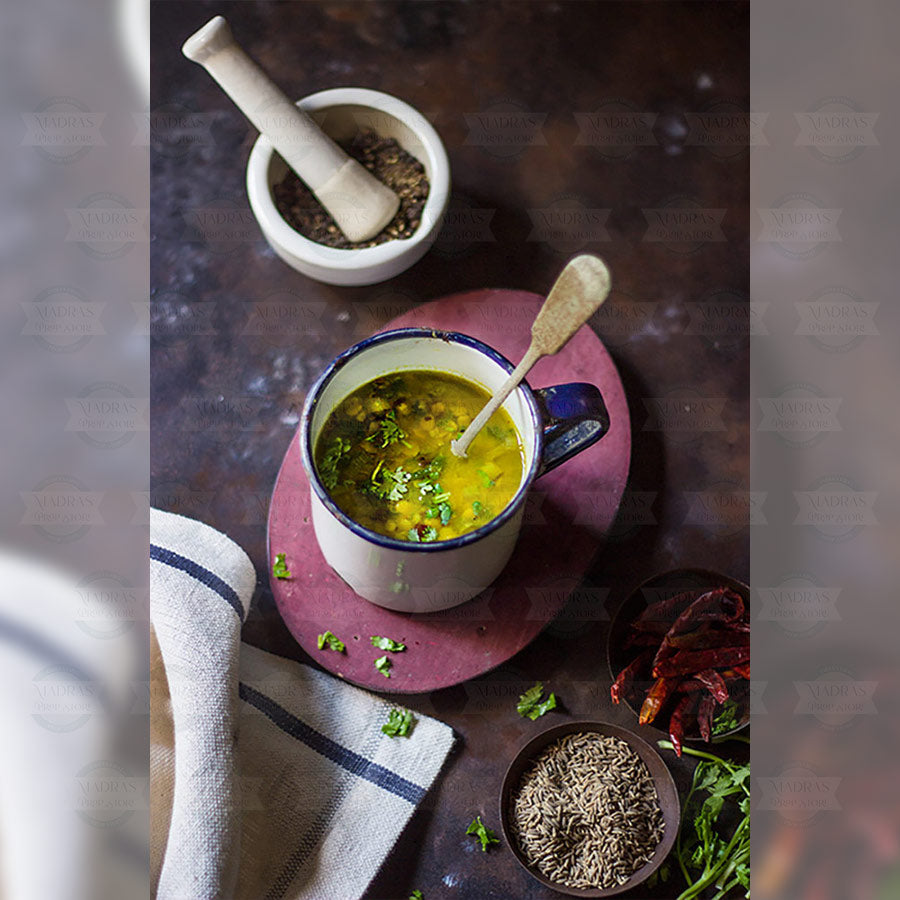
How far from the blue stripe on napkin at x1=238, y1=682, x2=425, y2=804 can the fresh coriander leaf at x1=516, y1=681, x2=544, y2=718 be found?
137 millimetres

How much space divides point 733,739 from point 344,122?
0.83 metres

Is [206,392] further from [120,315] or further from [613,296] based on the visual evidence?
[613,296]

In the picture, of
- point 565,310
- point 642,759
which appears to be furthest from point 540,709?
point 565,310

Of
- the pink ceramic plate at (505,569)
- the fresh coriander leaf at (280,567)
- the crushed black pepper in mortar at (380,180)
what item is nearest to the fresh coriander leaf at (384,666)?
the pink ceramic plate at (505,569)

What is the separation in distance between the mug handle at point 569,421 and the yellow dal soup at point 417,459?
0.18 ft

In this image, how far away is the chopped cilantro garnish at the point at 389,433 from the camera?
44.9 inches

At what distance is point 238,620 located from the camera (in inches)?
46.5

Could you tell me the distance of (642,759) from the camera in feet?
3.91

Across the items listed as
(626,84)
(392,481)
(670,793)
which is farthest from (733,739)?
(626,84)

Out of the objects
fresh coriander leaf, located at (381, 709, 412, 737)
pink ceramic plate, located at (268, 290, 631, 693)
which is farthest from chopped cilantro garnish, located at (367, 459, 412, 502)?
fresh coriander leaf, located at (381, 709, 412, 737)

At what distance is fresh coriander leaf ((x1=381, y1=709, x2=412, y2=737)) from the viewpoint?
1.19 meters

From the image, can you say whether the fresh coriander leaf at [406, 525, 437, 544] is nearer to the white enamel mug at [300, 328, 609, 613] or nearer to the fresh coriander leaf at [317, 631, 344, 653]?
the white enamel mug at [300, 328, 609, 613]

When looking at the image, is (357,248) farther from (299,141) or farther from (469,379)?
(469,379)

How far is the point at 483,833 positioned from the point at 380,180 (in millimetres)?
755
